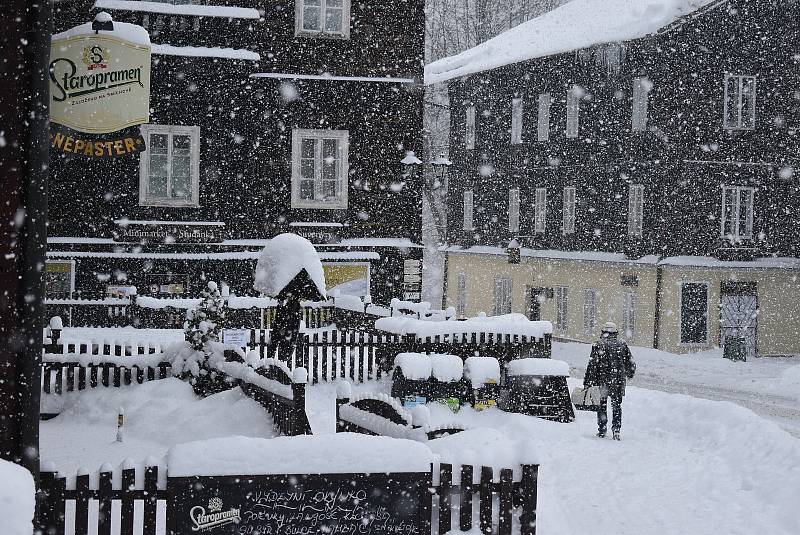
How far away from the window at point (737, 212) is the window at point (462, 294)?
14.5 metres

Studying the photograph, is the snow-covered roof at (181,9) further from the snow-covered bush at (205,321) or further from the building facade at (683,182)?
the building facade at (683,182)

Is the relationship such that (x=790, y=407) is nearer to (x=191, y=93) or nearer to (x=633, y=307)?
(x=633, y=307)

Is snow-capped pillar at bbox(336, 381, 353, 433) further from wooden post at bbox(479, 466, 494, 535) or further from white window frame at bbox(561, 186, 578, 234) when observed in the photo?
white window frame at bbox(561, 186, 578, 234)

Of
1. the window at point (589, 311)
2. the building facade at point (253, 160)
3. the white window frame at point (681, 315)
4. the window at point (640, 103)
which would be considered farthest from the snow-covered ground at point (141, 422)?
the window at point (640, 103)

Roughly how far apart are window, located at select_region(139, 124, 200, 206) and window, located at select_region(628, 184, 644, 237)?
57.7ft

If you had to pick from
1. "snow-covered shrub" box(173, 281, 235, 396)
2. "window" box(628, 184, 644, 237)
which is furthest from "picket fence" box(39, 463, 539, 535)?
"window" box(628, 184, 644, 237)

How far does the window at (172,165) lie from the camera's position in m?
22.9

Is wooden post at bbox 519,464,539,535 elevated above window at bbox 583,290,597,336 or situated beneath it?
elevated above

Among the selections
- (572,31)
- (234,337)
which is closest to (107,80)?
(234,337)

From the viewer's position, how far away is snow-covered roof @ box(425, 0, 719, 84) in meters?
33.2

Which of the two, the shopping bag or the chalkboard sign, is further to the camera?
the shopping bag

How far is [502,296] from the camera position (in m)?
41.5

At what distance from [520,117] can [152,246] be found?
22.5 m

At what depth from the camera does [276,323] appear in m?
16.1
